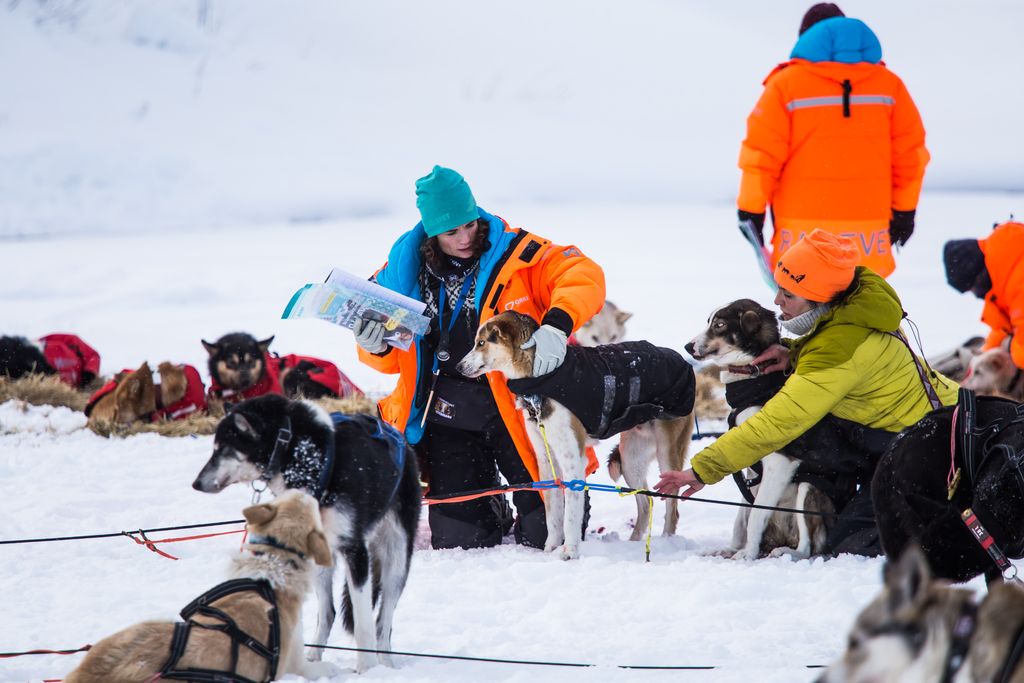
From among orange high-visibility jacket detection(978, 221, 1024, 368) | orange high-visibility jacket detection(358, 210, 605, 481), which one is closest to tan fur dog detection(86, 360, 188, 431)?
orange high-visibility jacket detection(358, 210, 605, 481)

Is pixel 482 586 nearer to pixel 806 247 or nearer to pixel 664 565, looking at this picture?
pixel 664 565

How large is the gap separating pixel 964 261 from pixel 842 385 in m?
2.14

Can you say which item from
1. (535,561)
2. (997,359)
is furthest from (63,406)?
(997,359)

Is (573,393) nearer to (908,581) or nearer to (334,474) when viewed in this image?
(334,474)

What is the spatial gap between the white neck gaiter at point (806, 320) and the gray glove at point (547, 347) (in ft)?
2.70

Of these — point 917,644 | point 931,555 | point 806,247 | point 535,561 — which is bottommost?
point 535,561

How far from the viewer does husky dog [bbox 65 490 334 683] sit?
1.89 m

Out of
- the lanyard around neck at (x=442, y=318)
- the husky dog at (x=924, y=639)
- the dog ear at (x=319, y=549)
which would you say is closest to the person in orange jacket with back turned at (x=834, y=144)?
the lanyard around neck at (x=442, y=318)

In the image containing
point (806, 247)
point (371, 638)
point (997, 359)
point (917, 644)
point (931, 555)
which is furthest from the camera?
point (997, 359)

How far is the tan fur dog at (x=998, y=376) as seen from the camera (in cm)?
489

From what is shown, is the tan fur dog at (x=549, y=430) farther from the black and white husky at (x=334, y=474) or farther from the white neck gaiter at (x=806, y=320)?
the black and white husky at (x=334, y=474)

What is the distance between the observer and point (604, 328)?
6.45m

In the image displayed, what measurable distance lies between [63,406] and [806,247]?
17.2ft

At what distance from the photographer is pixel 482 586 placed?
3.42 meters
